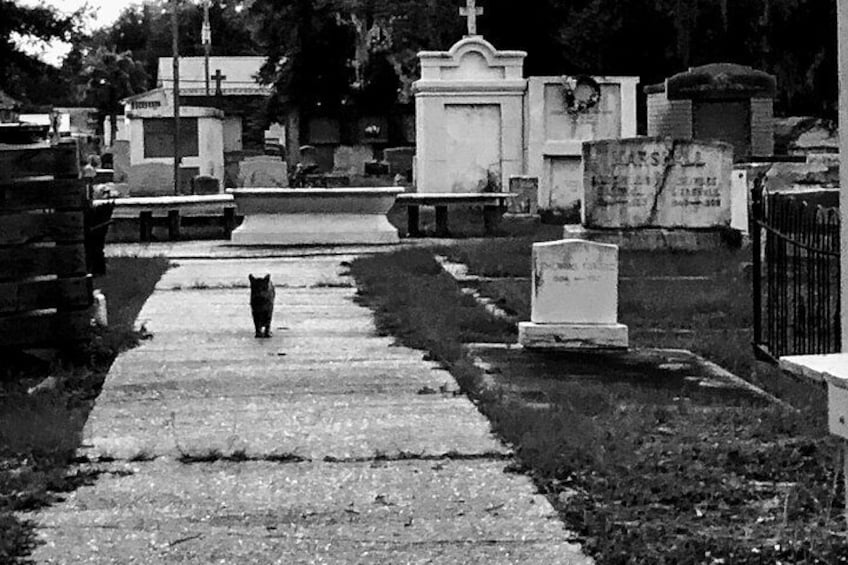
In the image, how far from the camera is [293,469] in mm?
6977

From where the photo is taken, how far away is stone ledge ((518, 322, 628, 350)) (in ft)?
36.8

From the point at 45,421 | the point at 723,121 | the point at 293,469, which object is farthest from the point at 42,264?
the point at 723,121

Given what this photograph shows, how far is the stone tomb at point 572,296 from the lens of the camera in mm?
11250

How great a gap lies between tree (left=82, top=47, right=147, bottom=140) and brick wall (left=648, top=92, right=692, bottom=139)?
54.7 metres

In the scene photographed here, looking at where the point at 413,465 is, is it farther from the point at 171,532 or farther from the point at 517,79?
the point at 517,79

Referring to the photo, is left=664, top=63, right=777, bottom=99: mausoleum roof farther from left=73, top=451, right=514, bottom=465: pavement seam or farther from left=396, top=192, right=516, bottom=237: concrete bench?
left=73, top=451, right=514, bottom=465: pavement seam

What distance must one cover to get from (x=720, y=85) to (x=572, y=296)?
15827 mm

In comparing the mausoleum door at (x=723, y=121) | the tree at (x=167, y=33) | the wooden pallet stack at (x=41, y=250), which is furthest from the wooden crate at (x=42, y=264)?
the tree at (x=167, y=33)

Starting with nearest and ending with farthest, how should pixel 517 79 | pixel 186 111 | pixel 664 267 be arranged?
pixel 664 267, pixel 517 79, pixel 186 111

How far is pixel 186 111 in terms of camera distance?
39.2 m

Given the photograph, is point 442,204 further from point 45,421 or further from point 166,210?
point 45,421

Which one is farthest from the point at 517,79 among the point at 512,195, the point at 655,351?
the point at 655,351

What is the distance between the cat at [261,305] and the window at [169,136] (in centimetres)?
2727

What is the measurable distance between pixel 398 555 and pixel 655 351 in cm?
575
